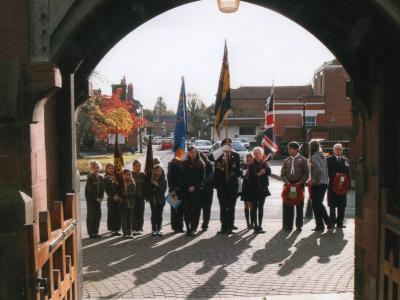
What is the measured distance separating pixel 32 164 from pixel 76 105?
2.03m

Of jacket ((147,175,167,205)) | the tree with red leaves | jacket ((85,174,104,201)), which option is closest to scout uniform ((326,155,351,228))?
jacket ((147,175,167,205))

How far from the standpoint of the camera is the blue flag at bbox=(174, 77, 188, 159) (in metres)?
11.1

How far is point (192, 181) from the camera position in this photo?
11.1 metres

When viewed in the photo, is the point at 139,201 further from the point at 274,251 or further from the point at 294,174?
the point at 294,174

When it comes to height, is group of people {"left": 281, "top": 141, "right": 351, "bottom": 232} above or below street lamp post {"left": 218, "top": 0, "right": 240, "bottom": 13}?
below

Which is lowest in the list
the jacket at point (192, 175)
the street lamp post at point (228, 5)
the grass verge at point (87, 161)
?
the grass verge at point (87, 161)

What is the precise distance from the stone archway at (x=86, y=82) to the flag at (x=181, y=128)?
5.03 metres

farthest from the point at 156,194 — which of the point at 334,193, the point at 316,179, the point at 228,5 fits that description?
the point at 228,5

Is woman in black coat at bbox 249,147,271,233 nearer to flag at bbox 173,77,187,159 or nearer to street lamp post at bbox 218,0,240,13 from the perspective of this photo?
flag at bbox 173,77,187,159

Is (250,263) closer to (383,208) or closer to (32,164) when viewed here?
(383,208)

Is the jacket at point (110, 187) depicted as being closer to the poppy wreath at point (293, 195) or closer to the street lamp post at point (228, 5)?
the poppy wreath at point (293, 195)

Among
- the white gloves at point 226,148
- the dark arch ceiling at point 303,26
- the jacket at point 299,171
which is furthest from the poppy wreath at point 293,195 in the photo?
the dark arch ceiling at point 303,26

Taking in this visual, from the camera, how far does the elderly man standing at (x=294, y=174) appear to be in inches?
434

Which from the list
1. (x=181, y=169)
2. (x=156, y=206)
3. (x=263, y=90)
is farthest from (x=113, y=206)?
(x=263, y=90)
